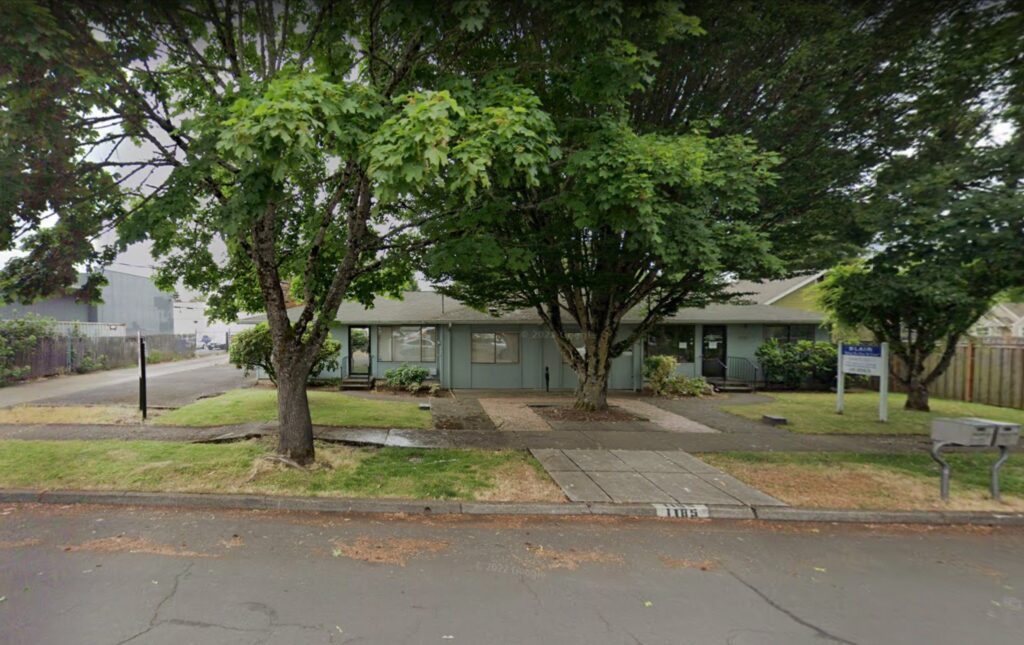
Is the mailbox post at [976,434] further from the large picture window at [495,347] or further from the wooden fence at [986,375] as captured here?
the large picture window at [495,347]

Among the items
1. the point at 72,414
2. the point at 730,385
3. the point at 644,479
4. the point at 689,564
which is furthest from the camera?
the point at 730,385

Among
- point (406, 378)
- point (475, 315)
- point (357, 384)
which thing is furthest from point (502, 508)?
point (357, 384)

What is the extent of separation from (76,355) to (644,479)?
22169 mm

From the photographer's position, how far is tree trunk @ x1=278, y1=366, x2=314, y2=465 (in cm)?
693

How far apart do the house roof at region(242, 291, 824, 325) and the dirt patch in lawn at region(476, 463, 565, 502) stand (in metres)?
9.43

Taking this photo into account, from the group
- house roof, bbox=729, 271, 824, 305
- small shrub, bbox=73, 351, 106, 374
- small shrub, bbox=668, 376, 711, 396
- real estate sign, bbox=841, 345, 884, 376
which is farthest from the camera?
house roof, bbox=729, 271, 824, 305

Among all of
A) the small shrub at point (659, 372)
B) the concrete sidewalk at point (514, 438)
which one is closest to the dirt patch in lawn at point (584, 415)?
the concrete sidewalk at point (514, 438)

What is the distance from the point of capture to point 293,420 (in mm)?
6988

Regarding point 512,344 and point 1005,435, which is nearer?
point 1005,435

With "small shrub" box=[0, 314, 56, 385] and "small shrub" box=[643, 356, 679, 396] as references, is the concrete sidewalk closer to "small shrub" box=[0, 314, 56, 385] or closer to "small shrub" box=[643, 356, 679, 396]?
"small shrub" box=[643, 356, 679, 396]

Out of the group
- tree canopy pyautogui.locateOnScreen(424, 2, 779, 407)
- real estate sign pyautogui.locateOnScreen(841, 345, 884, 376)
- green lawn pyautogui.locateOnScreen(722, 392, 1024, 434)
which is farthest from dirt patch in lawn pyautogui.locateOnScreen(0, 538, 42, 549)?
real estate sign pyautogui.locateOnScreen(841, 345, 884, 376)

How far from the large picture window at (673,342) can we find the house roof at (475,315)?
67 cm

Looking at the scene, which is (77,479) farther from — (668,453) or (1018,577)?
(1018,577)

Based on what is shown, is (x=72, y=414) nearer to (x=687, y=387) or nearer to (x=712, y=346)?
(x=687, y=387)
